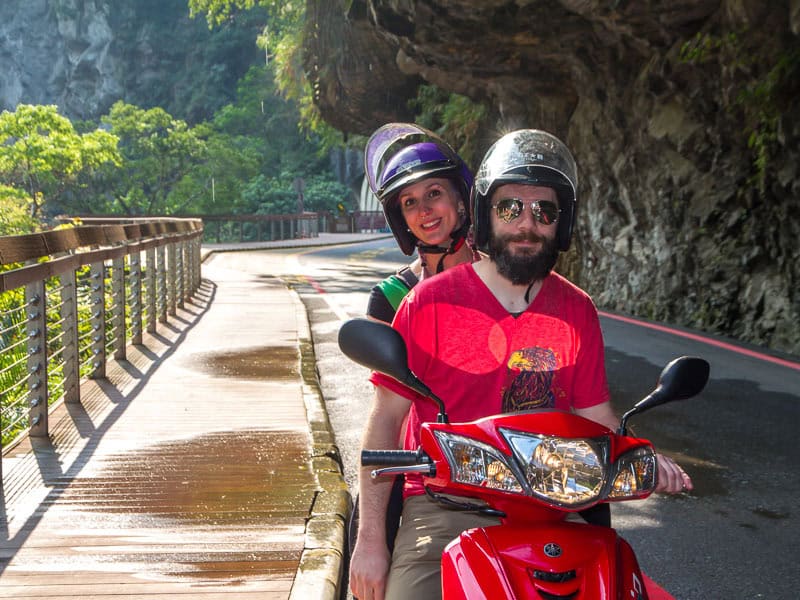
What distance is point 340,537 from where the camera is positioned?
16.3 ft

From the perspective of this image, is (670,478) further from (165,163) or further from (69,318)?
(165,163)

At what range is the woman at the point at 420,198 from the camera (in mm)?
3814

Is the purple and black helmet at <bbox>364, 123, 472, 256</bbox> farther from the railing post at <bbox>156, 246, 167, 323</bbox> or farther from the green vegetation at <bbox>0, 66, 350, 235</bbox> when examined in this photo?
the green vegetation at <bbox>0, 66, 350, 235</bbox>

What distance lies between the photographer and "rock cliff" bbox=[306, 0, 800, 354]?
1362cm

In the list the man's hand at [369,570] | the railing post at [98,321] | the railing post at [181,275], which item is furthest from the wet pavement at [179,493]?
the railing post at [181,275]

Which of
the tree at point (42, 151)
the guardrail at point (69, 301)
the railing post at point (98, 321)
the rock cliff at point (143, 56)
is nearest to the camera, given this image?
the guardrail at point (69, 301)

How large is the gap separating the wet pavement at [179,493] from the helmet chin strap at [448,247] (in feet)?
4.59

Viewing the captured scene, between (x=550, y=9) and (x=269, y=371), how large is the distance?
993 cm

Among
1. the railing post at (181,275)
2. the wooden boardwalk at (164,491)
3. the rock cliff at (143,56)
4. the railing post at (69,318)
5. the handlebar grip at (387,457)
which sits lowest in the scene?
the railing post at (181,275)

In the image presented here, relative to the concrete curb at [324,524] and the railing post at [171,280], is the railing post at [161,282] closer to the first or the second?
the railing post at [171,280]

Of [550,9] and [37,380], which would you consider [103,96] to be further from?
[37,380]

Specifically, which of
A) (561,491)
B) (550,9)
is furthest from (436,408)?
(550,9)

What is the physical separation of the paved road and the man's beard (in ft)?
8.39

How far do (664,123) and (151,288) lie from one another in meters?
8.64
